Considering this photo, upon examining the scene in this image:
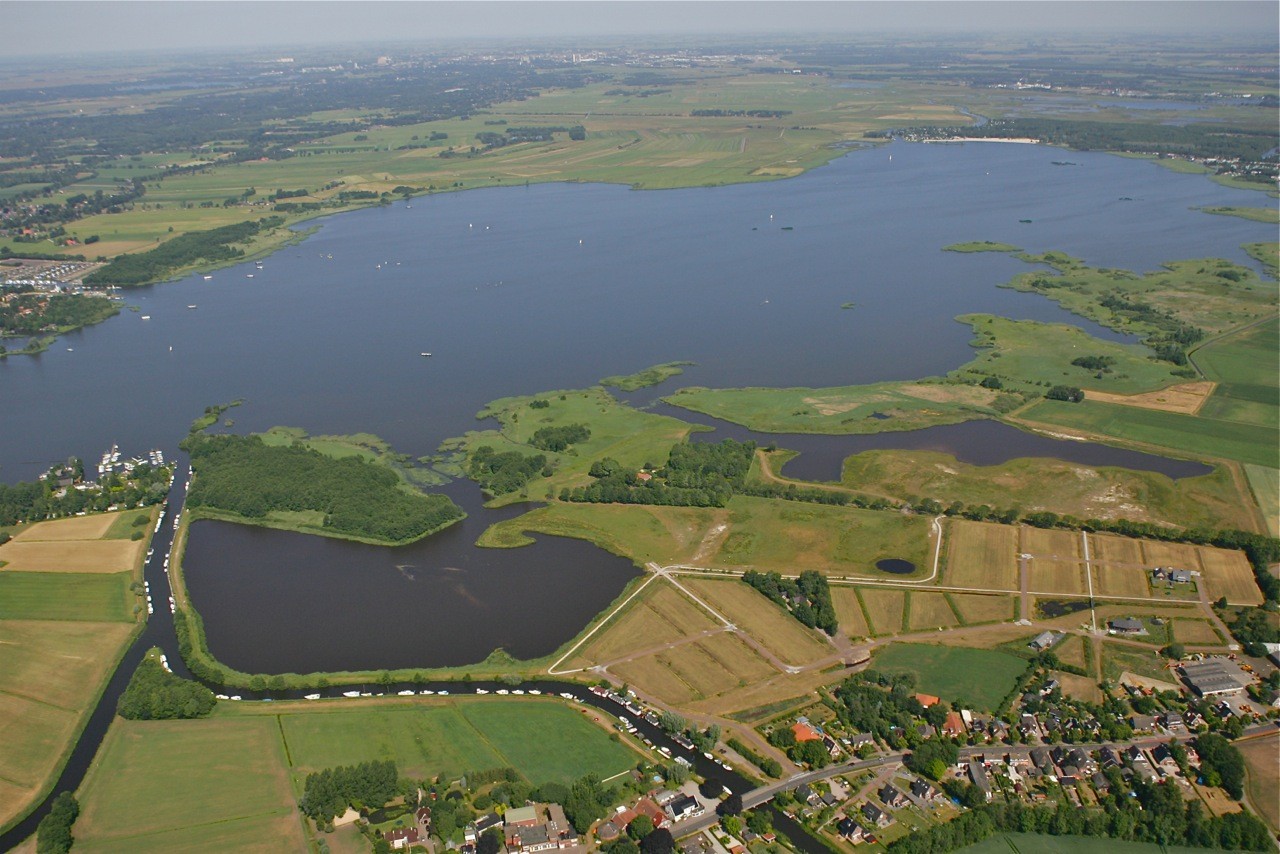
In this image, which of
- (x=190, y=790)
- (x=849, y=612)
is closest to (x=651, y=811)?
(x=849, y=612)

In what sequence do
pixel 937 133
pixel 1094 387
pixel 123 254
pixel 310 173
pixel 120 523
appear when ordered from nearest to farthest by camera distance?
1. pixel 120 523
2. pixel 1094 387
3. pixel 123 254
4. pixel 310 173
5. pixel 937 133

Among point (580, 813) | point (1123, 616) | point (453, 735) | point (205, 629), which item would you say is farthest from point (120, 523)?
point (1123, 616)

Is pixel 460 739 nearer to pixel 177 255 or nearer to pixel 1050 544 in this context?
pixel 1050 544

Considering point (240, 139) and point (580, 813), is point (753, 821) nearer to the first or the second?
point (580, 813)

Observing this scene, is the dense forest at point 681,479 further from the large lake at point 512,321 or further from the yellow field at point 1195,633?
the yellow field at point 1195,633

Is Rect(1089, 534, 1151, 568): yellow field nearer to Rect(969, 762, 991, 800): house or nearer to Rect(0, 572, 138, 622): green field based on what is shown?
Rect(969, 762, 991, 800): house

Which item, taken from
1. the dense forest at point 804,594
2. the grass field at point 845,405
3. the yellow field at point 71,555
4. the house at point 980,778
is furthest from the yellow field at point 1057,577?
the yellow field at point 71,555

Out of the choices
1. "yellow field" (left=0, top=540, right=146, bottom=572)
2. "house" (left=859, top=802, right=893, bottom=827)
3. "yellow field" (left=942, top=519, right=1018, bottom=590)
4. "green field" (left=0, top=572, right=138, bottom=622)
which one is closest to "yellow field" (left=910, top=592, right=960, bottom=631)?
"yellow field" (left=942, top=519, right=1018, bottom=590)
